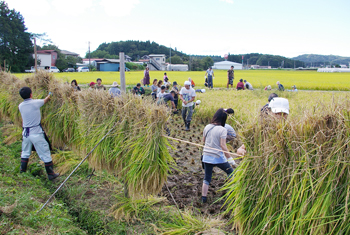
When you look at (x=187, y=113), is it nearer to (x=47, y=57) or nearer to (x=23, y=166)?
(x=23, y=166)

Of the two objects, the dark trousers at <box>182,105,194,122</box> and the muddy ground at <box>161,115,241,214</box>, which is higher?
the dark trousers at <box>182,105,194,122</box>

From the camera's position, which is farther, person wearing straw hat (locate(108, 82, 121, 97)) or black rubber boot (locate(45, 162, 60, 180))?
black rubber boot (locate(45, 162, 60, 180))

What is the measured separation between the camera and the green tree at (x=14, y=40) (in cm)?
5112

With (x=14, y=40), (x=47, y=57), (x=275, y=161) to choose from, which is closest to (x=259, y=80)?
(x=275, y=161)

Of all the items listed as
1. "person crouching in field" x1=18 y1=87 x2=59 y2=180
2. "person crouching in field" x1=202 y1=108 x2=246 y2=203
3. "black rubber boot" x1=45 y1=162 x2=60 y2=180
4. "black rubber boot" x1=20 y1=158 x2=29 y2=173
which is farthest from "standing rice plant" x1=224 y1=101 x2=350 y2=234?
"black rubber boot" x1=20 y1=158 x2=29 y2=173

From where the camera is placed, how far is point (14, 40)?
5262 cm

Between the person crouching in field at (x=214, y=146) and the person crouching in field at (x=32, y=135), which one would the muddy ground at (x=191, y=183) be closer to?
the person crouching in field at (x=214, y=146)

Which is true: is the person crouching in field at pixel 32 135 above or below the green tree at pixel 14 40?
below

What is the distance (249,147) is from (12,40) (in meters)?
61.5

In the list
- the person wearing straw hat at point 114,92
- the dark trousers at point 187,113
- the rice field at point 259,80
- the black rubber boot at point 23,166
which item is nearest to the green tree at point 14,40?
the rice field at point 259,80

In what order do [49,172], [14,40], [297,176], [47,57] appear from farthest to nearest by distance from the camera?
[47,57] < [14,40] < [49,172] < [297,176]

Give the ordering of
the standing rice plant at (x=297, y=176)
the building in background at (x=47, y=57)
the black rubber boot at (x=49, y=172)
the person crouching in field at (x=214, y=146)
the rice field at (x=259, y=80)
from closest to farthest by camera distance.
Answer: the standing rice plant at (x=297, y=176) < the person crouching in field at (x=214, y=146) < the black rubber boot at (x=49, y=172) < the rice field at (x=259, y=80) < the building in background at (x=47, y=57)

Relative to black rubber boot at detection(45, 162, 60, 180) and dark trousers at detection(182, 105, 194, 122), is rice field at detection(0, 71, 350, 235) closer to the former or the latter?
black rubber boot at detection(45, 162, 60, 180)

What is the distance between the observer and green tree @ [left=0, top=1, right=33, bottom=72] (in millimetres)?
51125
